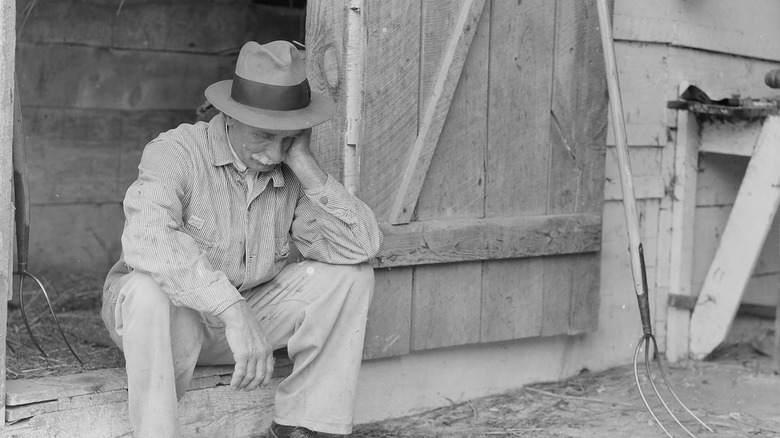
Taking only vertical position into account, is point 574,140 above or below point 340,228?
above

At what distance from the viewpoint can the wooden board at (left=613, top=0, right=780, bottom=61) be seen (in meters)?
4.66

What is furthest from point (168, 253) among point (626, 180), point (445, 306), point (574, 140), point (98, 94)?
point (98, 94)

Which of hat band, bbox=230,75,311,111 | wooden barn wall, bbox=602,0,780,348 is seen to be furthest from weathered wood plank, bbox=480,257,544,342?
hat band, bbox=230,75,311,111

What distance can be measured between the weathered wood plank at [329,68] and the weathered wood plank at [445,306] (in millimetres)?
580

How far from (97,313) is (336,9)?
1975 millimetres

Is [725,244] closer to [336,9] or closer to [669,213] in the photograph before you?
[669,213]

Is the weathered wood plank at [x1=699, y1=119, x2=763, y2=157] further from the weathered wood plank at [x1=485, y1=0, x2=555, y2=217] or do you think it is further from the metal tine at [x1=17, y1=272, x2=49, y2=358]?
the metal tine at [x1=17, y1=272, x2=49, y2=358]

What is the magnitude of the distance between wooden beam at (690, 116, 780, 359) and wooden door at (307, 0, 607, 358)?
0.66 m

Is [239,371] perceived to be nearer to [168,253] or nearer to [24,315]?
[168,253]

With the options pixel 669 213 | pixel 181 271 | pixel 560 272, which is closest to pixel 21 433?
pixel 181 271

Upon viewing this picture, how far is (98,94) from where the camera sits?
17.7ft

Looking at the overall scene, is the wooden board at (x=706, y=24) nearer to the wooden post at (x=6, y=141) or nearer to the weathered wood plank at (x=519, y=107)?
the weathered wood plank at (x=519, y=107)

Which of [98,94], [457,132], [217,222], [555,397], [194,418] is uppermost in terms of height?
[98,94]

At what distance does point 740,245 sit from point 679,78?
0.83 metres
